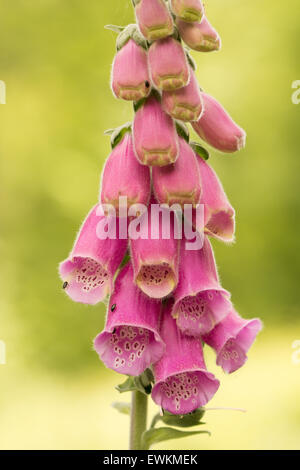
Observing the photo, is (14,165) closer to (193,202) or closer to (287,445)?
(287,445)

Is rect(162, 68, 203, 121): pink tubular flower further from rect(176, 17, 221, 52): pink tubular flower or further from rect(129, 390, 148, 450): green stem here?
rect(129, 390, 148, 450): green stem

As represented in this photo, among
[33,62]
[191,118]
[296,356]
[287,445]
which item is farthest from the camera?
[33,62]

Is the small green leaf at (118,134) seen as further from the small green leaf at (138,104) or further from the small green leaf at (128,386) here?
the small green leaf at (128,386)

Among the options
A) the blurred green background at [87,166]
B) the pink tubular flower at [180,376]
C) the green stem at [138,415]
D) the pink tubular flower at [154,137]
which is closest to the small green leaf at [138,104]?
the pink tubular flower at [154,137]

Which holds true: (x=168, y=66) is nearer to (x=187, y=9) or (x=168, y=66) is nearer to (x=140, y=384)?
(x=187, y=9)

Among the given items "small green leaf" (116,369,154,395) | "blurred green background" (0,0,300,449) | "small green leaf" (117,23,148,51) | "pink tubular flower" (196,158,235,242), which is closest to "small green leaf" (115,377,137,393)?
"small green leaf" (116,369,154,395)
